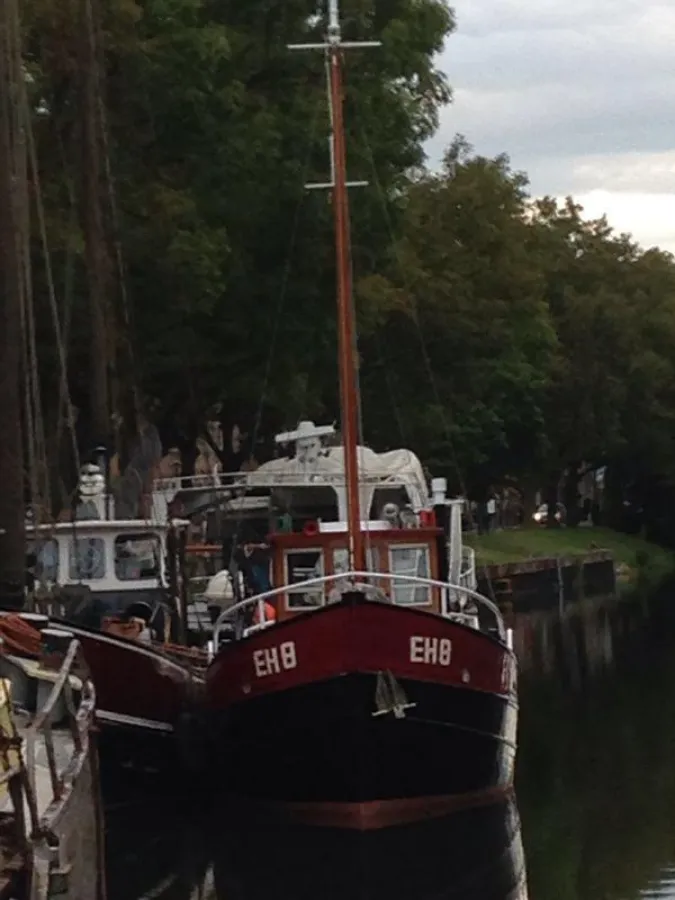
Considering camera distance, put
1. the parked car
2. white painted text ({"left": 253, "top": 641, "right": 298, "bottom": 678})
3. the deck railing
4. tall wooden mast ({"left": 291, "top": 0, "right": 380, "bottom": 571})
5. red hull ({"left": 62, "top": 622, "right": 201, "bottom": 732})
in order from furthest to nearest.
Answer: the parked car
red hull ({"left": 62, "top": 622, "right": 201, "bottom": 732})
tall wooden mast ({"left": 291, "top": 0, "right": 380, "bottom": 571})
white painted text ({"left": 253, "top": 641, "right": 298, "bottom": 678})
the deck railing

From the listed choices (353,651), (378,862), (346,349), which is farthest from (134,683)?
(346,349)

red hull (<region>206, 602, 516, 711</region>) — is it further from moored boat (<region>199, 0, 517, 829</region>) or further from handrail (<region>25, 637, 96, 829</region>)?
handrail (<region>25, 637, 96, 829</region>)

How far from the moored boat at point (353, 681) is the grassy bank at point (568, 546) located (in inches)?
1423

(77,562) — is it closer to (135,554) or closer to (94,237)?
(135,554)

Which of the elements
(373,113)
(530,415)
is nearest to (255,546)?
(373,113)

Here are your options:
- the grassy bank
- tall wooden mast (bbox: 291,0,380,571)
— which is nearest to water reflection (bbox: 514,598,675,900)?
tall wooden mast (bbox: 291,0,380,571)

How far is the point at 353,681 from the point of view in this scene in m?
21.7

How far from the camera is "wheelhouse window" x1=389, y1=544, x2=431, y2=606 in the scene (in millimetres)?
24812

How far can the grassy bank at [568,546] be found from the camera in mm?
68481

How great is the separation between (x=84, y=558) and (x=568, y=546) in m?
50.2

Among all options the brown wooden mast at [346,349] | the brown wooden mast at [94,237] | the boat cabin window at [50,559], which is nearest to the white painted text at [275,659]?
the brown wooden mast at [346,349]

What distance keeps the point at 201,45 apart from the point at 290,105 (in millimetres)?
3161

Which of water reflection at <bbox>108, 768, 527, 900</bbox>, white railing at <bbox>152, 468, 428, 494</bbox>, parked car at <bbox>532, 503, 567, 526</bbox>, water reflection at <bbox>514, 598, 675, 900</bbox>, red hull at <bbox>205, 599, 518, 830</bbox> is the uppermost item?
white railing at <bbox>152, 468, 428, 494</bbox>

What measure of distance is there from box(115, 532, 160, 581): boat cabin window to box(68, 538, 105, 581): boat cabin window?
0.27 meters
